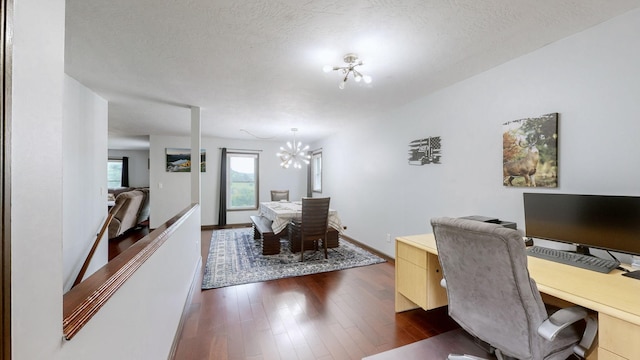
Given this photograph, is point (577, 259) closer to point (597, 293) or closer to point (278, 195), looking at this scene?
point (597, 293)

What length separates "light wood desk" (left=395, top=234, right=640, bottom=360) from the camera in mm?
1056

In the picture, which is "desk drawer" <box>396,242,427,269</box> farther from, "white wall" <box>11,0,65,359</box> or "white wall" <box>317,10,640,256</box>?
"white wall" <box>11,0,65,359</box>

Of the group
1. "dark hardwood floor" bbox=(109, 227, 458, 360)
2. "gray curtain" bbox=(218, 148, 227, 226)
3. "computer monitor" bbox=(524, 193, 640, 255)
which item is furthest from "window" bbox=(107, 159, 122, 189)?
"computer monitor" bbox=(524, 193, 640, 255)

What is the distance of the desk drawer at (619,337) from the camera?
1.03m

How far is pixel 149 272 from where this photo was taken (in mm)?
1317

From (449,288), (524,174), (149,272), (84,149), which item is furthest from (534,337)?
(84,149)

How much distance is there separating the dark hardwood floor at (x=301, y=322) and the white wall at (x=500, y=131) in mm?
1201

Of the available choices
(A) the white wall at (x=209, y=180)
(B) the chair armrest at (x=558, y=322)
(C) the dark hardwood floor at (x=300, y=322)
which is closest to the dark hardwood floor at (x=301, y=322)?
(C) the dark hardwood floor at (x=300, y=322)

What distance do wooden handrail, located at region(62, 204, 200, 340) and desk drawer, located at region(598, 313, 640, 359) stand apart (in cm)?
198

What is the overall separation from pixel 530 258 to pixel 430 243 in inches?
26.4

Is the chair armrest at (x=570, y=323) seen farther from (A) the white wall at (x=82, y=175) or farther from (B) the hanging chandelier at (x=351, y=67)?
(A) the white wall at (x=82, y=175)

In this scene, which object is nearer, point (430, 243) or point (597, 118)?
point (597, 118)

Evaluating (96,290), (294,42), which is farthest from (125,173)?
(96,290)

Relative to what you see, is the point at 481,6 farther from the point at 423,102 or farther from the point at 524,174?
the point at 423,102
